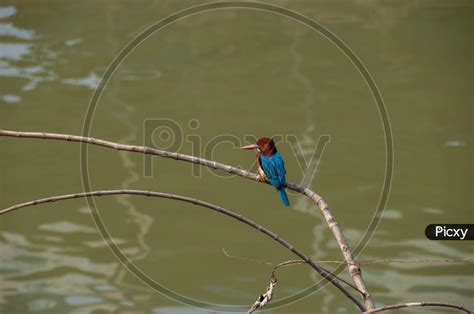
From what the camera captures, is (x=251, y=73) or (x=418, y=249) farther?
(x=251, y=73)

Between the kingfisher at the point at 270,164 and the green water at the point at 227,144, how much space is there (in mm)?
2847

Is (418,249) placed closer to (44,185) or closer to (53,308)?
(53,308)

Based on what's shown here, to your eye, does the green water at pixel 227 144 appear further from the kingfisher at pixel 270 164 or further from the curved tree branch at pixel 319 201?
the curved tree branch at pixel 319 201

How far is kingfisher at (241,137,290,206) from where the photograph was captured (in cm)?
225

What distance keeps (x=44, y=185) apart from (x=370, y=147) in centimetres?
305

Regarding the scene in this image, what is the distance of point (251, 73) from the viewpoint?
7.09 m

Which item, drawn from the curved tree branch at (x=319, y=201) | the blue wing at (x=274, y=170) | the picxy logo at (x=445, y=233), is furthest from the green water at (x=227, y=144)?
the curved tree branch at (x=319, y=201)

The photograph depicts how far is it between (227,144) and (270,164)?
4.13 metres

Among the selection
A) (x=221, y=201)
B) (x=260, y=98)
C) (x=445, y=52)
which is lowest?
(x=221, y=201)

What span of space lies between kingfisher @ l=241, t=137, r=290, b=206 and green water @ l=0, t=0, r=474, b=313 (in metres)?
2.85

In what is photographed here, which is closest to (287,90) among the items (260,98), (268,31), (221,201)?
(260,98)

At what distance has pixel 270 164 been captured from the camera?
90.1 inches

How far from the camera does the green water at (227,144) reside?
5.28 metres

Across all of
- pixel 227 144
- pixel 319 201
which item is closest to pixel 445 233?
pixel 319 201
